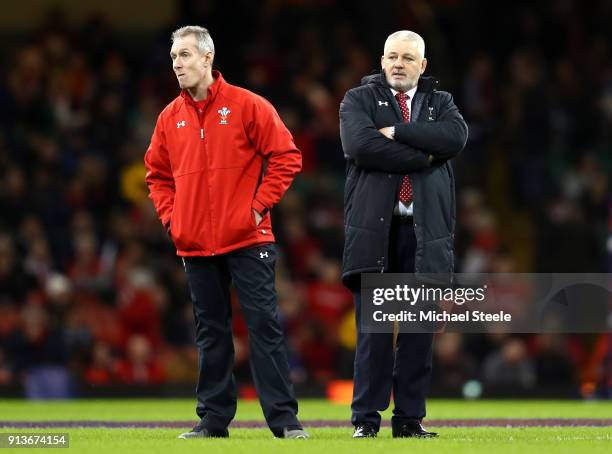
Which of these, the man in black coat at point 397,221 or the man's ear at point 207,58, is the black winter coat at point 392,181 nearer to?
the man in black coat at point 397,221

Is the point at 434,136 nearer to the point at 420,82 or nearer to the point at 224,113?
the point at 420,82

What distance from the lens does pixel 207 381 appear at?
919 cm

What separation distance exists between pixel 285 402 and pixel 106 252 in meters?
9.21

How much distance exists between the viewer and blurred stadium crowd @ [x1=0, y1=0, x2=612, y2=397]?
1652cm

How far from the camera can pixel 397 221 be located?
356 inches

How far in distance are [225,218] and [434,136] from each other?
52.6 inches

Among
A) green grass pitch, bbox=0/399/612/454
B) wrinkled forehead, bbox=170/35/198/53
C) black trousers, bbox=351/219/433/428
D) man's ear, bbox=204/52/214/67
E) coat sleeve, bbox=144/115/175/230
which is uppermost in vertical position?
wrinkled forehead, bbox=170/35/198/53

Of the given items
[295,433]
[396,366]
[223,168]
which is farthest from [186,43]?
[295,433]

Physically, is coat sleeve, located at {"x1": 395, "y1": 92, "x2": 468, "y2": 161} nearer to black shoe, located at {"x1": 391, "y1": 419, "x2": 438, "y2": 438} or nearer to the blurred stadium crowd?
black shoe, located at {"x1": 391, "y1": 419, "x2": 438, "y2": 438}

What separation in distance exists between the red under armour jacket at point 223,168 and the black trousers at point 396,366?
785 millimetres

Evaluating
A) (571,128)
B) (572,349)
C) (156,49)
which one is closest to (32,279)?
(156,49)

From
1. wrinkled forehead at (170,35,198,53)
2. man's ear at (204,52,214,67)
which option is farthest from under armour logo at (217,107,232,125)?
wrinkled forehead at (170,35,198,53)

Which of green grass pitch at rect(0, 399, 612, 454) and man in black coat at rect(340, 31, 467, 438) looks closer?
green grass pitch at rect(0, 399, 612, 454)

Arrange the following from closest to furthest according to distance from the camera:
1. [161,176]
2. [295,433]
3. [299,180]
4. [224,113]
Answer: [295,433] < [224,113] < [161,176] < [299,180]
